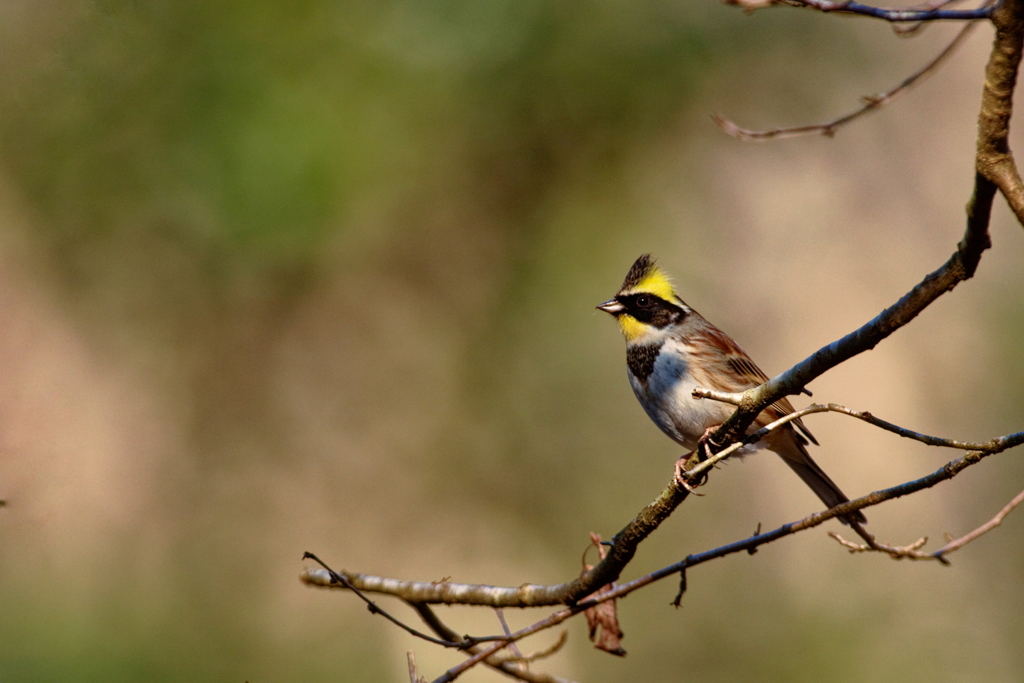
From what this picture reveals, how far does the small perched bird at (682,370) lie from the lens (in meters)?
3.51

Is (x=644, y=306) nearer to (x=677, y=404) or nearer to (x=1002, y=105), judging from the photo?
(x=677, y=404)

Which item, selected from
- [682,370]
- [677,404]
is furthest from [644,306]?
[677,404]

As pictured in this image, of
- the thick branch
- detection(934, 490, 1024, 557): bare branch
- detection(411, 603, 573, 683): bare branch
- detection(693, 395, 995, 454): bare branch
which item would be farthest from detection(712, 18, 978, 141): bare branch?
detection(411, 603, 573, 683): bare branch

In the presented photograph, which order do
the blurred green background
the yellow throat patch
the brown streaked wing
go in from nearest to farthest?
the brown streaked wing
the yellow throat patch
the blurred green background

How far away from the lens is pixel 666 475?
278 inches

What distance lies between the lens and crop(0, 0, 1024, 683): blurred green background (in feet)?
21.0

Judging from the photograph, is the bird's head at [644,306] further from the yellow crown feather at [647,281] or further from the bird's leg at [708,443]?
the bird's leg at [708,443]

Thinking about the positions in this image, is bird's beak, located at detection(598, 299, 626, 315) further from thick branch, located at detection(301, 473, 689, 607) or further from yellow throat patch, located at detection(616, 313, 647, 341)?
thick branch, located at detection(301, 473, 689, 607)

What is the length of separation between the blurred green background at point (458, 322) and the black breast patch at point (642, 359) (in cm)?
318

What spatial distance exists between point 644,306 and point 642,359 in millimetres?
264

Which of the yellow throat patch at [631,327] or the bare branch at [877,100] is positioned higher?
the yellow throat patch at [631,327]

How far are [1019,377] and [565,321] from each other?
11.5ft

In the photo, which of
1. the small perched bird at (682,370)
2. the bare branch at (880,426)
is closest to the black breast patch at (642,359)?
the small perched bird at (682,370)

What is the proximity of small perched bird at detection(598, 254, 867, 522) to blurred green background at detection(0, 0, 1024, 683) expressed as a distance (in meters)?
3.08
